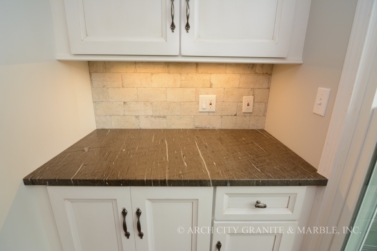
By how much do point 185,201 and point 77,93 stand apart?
92 centimetres

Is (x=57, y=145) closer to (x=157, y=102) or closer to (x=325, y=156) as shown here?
(x=157, y=102)

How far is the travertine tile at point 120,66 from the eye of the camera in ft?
3.98

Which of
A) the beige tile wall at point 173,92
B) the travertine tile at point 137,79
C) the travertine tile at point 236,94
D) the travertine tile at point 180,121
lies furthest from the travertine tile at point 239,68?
the travertine tile at point 137,79

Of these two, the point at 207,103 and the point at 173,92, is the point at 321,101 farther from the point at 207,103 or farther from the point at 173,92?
the point at 173,92

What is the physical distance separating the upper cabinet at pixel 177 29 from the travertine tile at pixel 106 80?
0.31 m

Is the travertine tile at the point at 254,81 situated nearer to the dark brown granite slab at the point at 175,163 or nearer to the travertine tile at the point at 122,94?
the dark brown granite slab at the point at 175,163

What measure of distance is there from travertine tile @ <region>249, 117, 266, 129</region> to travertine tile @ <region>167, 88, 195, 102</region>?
499 mm

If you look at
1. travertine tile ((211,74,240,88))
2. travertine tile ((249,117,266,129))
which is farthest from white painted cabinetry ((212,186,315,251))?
travertine tile ((211,74,240,88))

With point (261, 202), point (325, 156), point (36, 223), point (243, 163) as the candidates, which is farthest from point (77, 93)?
point (325, 156)

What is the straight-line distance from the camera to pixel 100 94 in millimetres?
1264

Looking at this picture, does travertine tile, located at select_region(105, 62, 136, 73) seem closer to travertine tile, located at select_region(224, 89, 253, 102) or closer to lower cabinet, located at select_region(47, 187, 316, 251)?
travertine tile, located at select_region(224, 89, 253, 102)

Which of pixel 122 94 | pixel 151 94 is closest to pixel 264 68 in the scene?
pixel 151 94

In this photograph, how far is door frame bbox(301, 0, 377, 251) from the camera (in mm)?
623

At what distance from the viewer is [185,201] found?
2.68 ft
